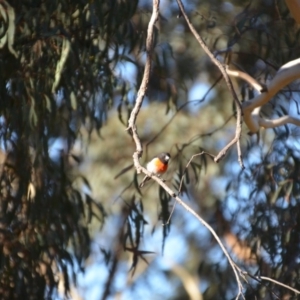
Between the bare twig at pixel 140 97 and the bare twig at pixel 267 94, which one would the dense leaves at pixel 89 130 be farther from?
the bare twig at pixel 140 97

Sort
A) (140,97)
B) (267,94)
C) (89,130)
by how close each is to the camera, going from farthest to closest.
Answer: (89,130) < (267,94) < (140,97)

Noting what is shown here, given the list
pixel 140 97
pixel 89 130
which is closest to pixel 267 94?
pixel 89 130

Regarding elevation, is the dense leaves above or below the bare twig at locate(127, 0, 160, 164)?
above

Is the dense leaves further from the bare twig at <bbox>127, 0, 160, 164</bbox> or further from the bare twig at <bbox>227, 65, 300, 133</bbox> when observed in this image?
the bare twig at <bbox>127, 0, 160, 164</bbox>

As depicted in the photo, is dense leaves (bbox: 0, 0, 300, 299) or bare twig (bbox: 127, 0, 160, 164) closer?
bare twig (bbox: 127, 0, 160, 164)

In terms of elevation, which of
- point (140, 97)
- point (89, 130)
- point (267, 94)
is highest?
point (89, 130)

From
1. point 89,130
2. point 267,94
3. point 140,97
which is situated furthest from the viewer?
point 89,130

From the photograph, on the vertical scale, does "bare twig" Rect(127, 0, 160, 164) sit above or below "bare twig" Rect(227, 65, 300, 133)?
below

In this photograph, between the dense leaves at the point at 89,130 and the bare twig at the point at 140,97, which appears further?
the dense leaves at the point at 89,130

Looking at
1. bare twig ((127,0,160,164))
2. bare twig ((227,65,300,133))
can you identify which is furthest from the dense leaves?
bare twig ((127,0,160,164))

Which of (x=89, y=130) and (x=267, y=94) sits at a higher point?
(x=89, y=130)

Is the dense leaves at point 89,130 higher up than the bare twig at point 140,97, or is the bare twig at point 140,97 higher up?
the dense leaves at point 89,130

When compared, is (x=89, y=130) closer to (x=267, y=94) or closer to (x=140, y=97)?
(x=267, y=94)

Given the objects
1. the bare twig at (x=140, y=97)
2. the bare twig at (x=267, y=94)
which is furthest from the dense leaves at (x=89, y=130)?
the bare twig at (x=140, y=97)
